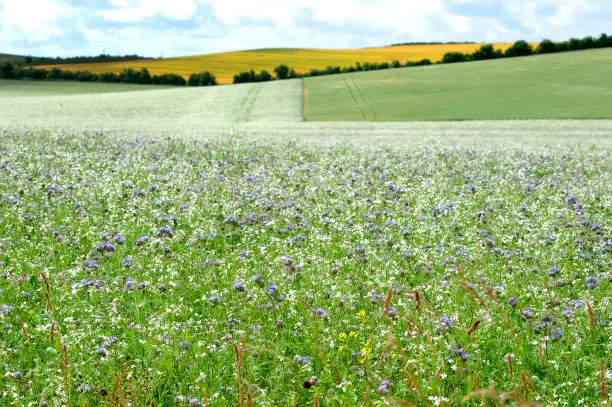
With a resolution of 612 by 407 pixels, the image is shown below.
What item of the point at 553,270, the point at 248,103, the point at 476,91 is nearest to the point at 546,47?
the point at 476,91

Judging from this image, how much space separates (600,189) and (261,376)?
32.2 feet

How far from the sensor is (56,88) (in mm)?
78375

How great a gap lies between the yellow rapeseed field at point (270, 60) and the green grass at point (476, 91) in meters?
24.8

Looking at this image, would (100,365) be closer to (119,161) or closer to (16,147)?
(119,161)

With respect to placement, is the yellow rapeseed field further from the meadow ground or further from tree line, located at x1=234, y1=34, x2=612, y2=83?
the meadow ground

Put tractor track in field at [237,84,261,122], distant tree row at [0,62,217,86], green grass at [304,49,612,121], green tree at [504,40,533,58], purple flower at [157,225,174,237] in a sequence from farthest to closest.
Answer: green tree at [504,40,533,58], distant tree row at [0,62,217,86], green grass at [304,49,612,121], tractor track in field at [237,84,261,122], purple flower at [157,225,174,237]

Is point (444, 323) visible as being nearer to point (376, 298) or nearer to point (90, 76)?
point (376, 298)

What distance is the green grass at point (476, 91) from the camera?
45.8 metres

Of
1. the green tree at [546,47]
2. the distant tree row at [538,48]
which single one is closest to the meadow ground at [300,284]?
the distant tree row at [538,48]

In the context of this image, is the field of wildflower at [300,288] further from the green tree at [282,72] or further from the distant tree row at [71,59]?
the distant tree row at [71,59]

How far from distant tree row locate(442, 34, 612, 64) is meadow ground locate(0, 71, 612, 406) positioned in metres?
76.6

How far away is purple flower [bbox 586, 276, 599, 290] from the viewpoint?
624cm

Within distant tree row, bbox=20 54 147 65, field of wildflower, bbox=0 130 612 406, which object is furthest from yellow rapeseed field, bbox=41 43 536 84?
field of wildflower, bbox=0 130 612 406

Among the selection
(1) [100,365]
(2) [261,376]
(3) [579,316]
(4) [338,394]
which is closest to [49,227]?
(1) [100,365]
